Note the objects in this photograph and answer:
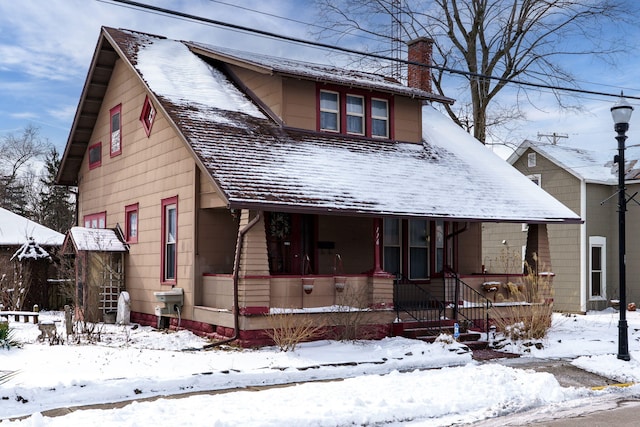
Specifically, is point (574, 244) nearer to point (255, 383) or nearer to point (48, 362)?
point (255, 383)

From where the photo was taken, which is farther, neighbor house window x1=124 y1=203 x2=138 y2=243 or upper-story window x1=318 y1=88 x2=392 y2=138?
neighbor house window x1=124 y1=203 x2=138 y2=243

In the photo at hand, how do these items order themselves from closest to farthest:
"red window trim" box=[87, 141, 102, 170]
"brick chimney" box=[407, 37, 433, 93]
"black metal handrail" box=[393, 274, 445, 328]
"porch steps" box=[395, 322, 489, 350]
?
"porch steps" box=[395, 322, 489, 350], "black metal handrail" box=[393, 274, 445, 328], "red window trim" box=[87, 141, 102, 170], "brick chimney" box=[407, 37, 433, 93]

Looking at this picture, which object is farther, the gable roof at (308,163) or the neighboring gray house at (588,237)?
the neighboring gray house at (588,237)

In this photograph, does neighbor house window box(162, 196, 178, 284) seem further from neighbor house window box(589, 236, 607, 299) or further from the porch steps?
neighbor house window box(589, 236, 607, 299)

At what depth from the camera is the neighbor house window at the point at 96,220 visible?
70.9 ft

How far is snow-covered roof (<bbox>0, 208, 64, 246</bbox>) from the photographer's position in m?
25.9

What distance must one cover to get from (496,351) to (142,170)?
10.3 m

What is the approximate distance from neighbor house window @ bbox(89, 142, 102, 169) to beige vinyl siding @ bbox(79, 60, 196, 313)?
203 millimetres

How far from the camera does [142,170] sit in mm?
18984

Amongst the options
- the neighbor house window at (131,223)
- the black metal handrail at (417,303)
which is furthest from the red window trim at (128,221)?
the black metal handrail at (417,303)

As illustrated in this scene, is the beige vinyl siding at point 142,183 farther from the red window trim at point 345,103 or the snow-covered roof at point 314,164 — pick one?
the red window trim at point 345,103

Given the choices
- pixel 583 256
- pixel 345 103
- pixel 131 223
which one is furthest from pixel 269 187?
pixel 583 256

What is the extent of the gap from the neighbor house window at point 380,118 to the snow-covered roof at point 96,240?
7.74m

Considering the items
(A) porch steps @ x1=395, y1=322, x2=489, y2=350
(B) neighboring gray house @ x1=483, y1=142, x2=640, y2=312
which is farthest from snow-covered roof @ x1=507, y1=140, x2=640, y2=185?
(A) porch steps @ x1=395, y1=322, x2=489, y2=350
